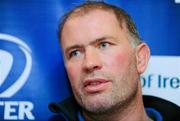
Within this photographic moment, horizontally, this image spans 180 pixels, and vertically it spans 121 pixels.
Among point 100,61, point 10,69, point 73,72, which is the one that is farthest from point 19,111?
point 100,61

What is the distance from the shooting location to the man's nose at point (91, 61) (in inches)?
40.2

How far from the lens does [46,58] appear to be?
127 cm

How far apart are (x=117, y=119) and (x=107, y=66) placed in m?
0.22

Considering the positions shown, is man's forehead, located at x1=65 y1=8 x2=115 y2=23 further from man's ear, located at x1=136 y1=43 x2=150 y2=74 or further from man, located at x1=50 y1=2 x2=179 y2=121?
man's ear, located at x1=136 y1=43 x2=150 y2=74

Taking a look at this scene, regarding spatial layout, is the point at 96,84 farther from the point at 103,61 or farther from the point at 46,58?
the point at 46,58

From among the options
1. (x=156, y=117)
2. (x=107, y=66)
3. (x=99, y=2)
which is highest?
(x=99, y=2)

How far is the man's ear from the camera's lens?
1131mm

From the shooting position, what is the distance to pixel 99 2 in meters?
1.18

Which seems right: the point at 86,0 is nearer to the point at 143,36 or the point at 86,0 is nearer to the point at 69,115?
the point at 143,36

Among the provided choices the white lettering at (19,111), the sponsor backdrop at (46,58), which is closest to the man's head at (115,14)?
the sponsor backdrop at (46,58)

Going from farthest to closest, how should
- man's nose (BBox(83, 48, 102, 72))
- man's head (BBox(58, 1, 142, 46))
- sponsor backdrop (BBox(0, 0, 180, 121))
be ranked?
1. sponsor backdrop (BBox(0, 0, 180, 121))
2. man's head (BBox(58, 1, 142, 46))
3. man's nose (BBox(83, 48, 102, 72))

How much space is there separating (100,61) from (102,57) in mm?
19

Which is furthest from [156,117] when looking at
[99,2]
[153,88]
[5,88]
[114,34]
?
[5,88]

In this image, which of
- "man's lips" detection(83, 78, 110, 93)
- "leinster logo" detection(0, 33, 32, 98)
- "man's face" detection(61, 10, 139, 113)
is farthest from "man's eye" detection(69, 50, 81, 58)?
"leinster logo" detection(0, 33, 32, 98)
